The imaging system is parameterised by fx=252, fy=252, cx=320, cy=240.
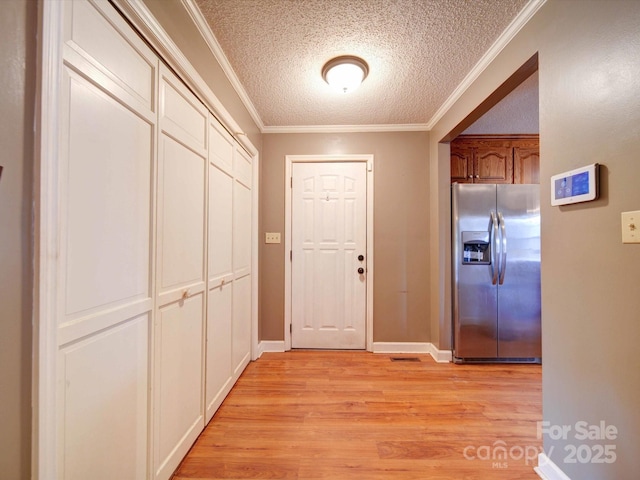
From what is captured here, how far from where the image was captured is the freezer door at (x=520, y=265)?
2.40m

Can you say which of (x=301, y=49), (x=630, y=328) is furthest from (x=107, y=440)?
(x=301, y=49)

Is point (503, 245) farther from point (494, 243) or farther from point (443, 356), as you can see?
point (443, 356)

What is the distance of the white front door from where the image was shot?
9.18 ft

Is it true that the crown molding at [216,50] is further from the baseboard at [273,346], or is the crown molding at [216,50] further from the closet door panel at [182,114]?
the baseboard at [273,346]

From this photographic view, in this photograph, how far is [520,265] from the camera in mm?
2416

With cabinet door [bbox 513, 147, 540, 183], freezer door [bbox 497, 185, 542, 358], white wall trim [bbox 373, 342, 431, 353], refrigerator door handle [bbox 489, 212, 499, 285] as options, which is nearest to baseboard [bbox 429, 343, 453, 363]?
white wall trim [bbox 373, 342, 431, 353]

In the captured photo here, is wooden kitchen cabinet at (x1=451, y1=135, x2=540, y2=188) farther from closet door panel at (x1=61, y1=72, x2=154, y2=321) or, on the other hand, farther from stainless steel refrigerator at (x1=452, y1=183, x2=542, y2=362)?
closet door panel at (x1=61, y1=72, x2=154, y2=321)

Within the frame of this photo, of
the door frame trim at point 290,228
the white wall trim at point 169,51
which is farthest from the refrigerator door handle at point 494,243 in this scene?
the white wall trim at point 169,51

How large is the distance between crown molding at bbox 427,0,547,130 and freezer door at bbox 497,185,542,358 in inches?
37.0

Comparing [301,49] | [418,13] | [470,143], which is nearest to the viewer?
[418,13]

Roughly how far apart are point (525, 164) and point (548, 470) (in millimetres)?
2977

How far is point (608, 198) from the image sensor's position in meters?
0.99

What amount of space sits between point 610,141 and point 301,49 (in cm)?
167

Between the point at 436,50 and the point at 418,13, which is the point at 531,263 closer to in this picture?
the point at 436,50
